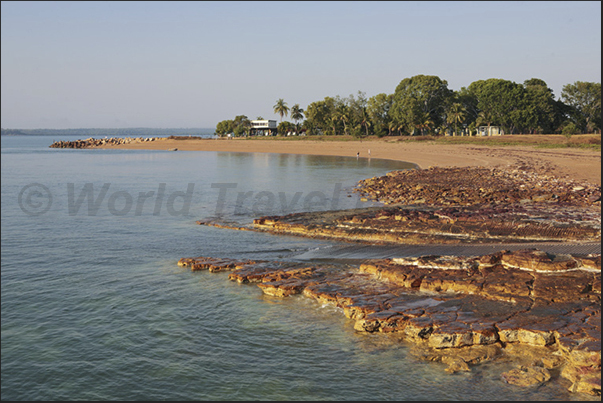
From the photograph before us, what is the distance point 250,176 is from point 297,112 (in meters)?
98.2

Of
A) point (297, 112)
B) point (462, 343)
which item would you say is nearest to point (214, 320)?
point (462, 343)

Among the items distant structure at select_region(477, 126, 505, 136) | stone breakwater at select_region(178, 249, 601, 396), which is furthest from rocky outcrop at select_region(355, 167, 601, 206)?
distant structure at select_region(477, 126, 505, 136)

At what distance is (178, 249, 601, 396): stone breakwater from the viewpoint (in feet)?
41.1

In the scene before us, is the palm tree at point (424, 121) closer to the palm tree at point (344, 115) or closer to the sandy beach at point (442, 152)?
the sandy beach at point (442, 152)

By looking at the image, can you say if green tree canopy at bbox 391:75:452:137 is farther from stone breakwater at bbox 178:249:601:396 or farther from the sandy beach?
stone breakwater at bbox 178:249:601:396

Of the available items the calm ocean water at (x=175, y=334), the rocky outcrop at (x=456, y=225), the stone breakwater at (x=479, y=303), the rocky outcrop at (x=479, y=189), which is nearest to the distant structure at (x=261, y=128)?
the rocky outcrop at (x=479, y=189)

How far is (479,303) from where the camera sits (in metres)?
15.5

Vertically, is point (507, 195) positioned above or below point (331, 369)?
above

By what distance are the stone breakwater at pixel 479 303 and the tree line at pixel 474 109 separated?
319ft

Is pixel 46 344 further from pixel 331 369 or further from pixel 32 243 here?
pixel 32 243

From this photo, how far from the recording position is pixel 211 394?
39.1ft

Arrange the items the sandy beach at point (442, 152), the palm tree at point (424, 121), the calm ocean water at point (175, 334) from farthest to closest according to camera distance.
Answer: the palm tree at point (424, 121) → the sandy beach at point (442, 152) → the calm ocean water at point (175, 334)

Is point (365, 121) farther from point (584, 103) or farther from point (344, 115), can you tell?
point (584, 103)

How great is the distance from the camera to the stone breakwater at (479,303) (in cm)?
1252
